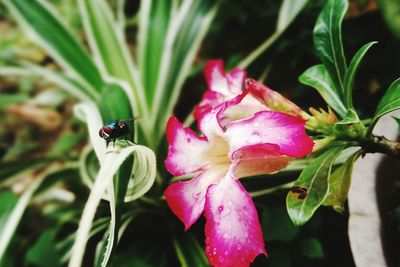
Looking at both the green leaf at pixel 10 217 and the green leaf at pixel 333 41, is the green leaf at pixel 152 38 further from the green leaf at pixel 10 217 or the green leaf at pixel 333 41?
the green leaf at pixel 333 41

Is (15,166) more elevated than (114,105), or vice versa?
(114,105)

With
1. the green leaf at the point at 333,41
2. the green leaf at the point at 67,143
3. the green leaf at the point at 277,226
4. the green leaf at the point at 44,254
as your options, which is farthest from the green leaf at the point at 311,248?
A: the green leaf at the point at 67,143

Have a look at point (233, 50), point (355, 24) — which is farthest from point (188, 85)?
point (355, 24)

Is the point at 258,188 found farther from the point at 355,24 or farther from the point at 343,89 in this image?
the point at 355,24

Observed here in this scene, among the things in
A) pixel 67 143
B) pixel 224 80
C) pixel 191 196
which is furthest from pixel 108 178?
pixel 67 143

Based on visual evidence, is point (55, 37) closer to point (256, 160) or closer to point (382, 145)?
point (256, 160)
